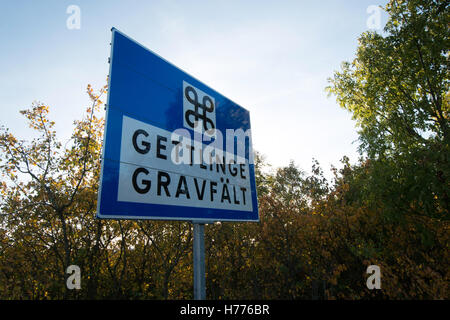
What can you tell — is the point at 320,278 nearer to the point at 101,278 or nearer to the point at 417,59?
the point at 101,278

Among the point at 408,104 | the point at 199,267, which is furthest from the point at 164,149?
the point at 408,104

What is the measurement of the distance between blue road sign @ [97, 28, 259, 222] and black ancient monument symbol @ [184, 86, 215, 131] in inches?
0.4

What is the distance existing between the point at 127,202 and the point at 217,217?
0.81 meters

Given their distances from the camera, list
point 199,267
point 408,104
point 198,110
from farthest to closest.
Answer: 1. point 408,104
2. point 198,110
3. point 199,267

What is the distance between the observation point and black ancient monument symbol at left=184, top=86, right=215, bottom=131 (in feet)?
7.00

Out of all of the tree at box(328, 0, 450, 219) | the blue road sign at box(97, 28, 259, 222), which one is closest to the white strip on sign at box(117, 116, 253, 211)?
the blue road sign at box(97, 28, 259, 222)

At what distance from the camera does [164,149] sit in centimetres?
183

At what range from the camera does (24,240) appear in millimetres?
5625

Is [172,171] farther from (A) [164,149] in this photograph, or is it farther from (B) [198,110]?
(B) [198,110]

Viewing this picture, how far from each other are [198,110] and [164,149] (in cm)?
61

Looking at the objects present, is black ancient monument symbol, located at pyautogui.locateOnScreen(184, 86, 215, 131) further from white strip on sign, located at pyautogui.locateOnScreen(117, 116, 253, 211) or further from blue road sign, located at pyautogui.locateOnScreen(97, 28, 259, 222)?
white strip on sign, located at pyautogui.locateOnScreen(117, 116, 253, 211)

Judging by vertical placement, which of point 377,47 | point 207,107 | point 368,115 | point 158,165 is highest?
point 377,47

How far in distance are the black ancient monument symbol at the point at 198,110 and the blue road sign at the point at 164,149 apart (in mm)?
10
